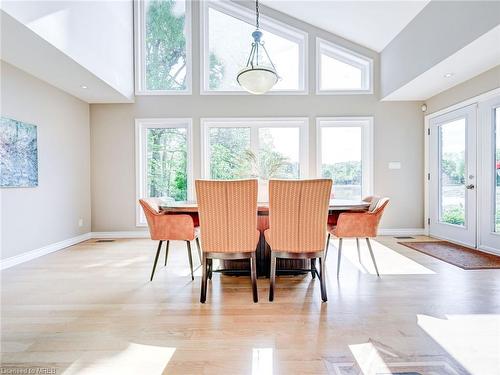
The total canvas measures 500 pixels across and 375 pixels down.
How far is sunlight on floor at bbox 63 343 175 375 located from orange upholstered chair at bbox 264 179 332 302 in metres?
0.95

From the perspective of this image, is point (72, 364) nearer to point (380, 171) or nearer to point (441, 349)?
point (441, 349)

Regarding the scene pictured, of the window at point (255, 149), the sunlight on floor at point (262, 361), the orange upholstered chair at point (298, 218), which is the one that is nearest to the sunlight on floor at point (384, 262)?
the orange upholstered chair at point (298, 218)

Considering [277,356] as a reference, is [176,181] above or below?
above

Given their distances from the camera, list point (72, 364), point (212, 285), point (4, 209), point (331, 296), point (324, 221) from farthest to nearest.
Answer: point (4, 209) → point (212, 285) → point (331, 296) → point (324, 221) → point (72, 364)

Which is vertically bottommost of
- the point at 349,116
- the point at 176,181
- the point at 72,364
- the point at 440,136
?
the point at 72,364

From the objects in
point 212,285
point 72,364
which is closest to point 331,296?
point 212,285

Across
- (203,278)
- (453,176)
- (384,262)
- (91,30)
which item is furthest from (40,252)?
(453,176)

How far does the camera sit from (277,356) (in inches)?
59.4

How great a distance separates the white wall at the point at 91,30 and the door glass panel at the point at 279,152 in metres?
2.44

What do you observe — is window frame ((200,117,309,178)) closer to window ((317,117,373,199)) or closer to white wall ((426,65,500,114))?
window ((317,117,373,199))

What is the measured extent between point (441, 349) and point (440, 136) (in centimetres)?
400

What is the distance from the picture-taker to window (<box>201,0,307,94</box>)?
491 centimetres

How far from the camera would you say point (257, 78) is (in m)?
2.82

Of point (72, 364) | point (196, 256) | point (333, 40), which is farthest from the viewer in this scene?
point (333, 40)
